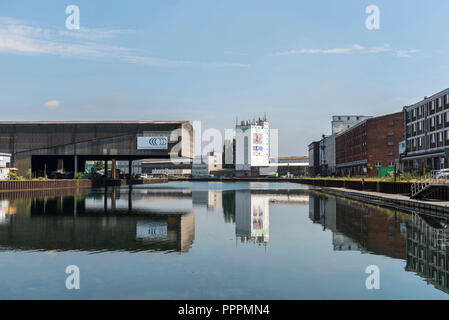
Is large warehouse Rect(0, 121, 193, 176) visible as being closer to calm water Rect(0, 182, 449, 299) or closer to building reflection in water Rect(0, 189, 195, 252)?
building reflection in water Rect(0, 189, 195, 252)

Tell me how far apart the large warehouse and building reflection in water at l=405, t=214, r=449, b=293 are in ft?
263

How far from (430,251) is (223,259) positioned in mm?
8008

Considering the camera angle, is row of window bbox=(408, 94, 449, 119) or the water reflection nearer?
the water reflection

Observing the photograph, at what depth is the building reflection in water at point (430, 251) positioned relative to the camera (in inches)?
509

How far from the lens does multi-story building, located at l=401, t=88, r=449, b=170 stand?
69625mm

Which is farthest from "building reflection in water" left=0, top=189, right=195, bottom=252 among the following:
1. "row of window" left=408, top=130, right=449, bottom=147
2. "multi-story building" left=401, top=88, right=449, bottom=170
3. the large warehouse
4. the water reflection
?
the large warehouse

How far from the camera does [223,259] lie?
50.8 feet

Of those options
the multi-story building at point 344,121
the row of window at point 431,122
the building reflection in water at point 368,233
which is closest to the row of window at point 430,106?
the row of window at point 431,122

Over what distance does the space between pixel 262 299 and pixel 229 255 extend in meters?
5.81

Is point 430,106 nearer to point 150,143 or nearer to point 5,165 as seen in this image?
point 150,143

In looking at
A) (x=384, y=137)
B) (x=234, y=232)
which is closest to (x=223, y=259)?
(x=234, y=232)

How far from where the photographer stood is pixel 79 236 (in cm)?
2108

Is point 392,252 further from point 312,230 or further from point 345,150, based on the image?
point 345,150
